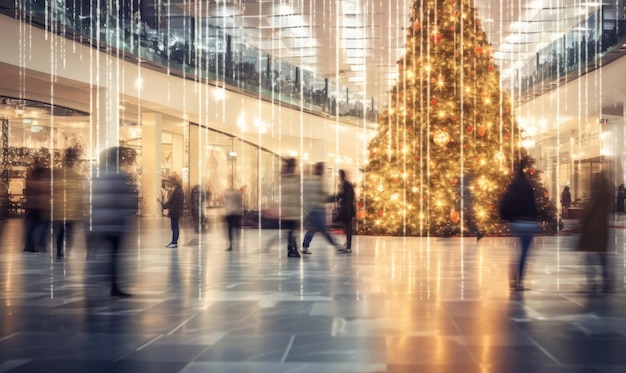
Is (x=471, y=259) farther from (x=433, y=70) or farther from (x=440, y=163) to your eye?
(x=433, y=70)

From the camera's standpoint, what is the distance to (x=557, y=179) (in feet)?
152

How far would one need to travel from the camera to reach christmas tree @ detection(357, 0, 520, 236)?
731 inches

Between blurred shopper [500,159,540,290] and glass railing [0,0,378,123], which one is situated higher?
glass railing [0,0,378,123]

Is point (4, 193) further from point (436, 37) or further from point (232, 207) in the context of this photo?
point (436, 37)

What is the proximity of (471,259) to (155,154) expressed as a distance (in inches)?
808

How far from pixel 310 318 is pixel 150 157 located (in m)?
25.3

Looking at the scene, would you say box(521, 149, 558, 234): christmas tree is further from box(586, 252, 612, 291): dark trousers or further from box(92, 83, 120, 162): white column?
box(92, 83, 120, 162): white column

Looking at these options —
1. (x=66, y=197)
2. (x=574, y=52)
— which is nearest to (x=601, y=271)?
(x=66, y=197)

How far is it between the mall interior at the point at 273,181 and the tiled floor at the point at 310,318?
3cm

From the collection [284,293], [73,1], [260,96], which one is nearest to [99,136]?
[73,1]

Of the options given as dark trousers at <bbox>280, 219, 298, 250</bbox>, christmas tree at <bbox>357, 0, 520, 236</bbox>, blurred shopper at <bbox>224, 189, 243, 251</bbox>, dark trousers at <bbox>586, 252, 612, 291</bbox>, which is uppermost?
christmas tree at <bbox>357, 0, 520, 236</bbox>

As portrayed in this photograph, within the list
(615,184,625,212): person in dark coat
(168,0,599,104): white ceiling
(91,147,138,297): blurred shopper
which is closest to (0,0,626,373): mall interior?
(168,0,599,104): white ceiling

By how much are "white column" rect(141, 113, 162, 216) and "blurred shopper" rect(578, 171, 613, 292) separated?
23.4 meters

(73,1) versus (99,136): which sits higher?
(73,1)
